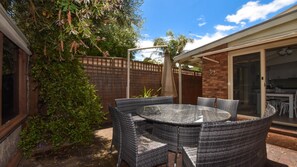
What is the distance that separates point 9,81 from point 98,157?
6.55 ft

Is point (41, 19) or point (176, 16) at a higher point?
point (176, 16)

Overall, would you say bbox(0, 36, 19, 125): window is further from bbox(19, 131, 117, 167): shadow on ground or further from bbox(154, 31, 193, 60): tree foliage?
bbox(154, 31, 193, 60): tree foliage

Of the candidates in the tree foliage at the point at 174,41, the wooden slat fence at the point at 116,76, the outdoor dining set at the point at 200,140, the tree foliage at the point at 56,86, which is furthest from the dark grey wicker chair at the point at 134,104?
the tree foliage at the point at 174,41

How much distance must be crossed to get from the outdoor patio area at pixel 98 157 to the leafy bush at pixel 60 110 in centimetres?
22

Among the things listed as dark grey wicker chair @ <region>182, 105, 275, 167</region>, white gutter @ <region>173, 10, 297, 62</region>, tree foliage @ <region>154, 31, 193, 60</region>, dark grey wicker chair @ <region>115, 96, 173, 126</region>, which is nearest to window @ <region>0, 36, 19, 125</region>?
dark grey wicker chair @ <region>115, 96, 173, 126</region>

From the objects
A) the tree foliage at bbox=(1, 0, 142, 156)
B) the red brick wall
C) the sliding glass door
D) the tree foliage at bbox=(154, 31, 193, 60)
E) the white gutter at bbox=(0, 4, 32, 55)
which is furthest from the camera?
the tree foliage at bbox=(154, 31, 193, 60)

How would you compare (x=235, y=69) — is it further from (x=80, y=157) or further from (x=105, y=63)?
(x=80, y=157)

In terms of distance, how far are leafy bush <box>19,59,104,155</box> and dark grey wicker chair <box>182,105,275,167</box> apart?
2447 mm

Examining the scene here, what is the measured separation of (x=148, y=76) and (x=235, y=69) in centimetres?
312

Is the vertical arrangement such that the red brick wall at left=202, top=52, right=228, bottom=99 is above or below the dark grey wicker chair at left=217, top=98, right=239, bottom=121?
above

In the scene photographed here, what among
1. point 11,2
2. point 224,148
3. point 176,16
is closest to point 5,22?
point 11,2

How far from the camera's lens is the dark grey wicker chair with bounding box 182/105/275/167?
1.64m

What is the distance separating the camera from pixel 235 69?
575cm

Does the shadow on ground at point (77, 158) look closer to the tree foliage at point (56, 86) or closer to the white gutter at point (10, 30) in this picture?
the tree foliage at point (56, 86)
